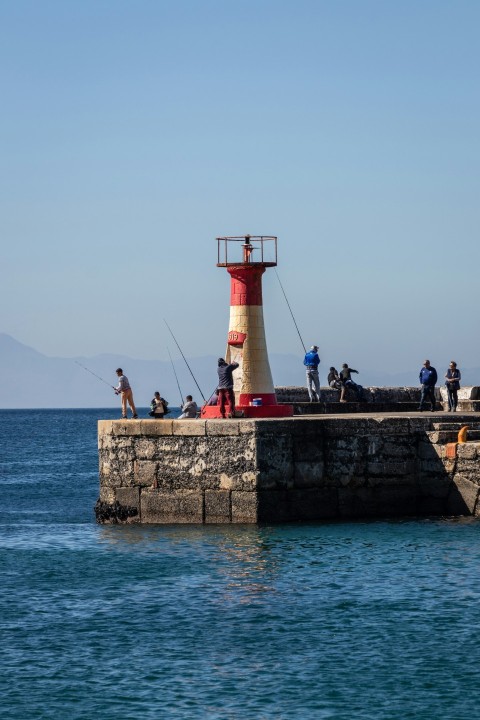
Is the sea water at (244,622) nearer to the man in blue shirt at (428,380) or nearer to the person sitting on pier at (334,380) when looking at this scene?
the man in blue shirt at (428,380)

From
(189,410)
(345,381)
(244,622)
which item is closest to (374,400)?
(345,381)

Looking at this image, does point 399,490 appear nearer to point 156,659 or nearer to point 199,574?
point 199,574

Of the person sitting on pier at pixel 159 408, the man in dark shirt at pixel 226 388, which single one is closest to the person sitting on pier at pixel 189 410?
Result: the person sitting on pier at pixel 159 408

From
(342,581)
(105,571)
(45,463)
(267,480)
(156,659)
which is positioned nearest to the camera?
(156,659)

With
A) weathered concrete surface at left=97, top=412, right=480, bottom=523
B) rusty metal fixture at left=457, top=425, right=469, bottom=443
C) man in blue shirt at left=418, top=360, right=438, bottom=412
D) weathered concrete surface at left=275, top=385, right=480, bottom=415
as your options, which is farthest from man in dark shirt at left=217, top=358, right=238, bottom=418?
man in blue shirt at left=418, top=360, right=438, bottom=412

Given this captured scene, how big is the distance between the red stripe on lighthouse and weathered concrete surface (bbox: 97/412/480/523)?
10.0 feet

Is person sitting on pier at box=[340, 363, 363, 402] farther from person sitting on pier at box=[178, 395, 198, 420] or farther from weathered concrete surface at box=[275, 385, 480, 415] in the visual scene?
person sitting on pier at box=[178, 395, 198, 420]

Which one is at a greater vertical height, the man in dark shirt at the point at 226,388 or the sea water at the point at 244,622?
the man in dark shirt at the point at 226,388

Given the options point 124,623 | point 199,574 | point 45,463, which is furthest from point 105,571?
point 45,463

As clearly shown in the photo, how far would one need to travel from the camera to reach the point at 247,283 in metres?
21.9

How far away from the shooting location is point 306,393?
26.9m

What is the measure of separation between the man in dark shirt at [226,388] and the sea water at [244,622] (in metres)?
2.20

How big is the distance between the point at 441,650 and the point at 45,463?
36.3 metres

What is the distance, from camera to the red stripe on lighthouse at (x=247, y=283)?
21875 mm
